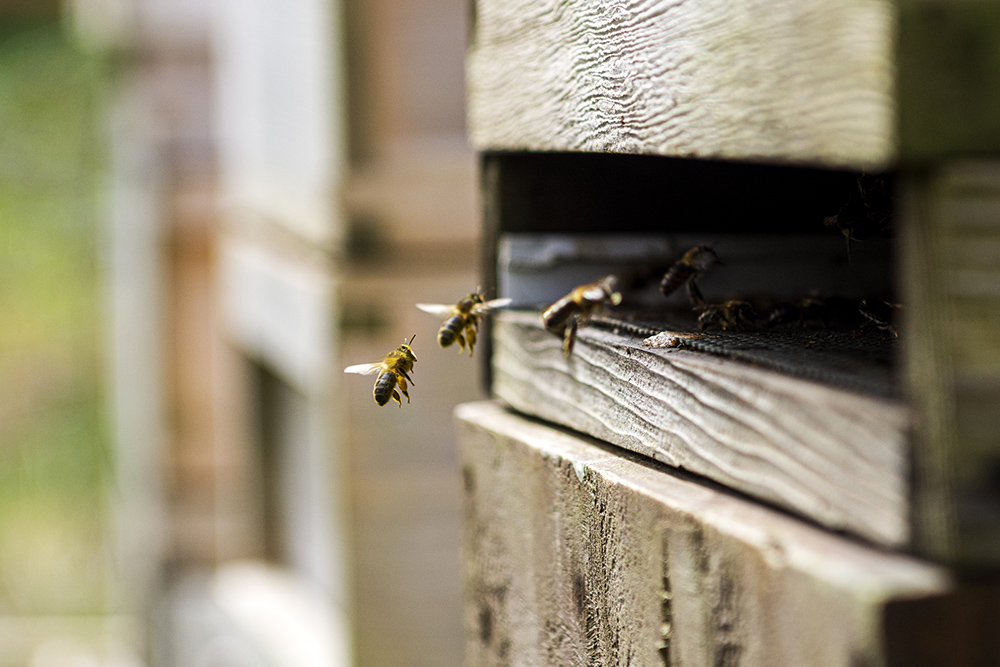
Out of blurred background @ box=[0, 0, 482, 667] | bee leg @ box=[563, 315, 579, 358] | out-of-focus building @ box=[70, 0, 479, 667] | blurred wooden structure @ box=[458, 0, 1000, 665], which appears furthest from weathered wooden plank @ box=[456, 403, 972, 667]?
out-of-focus building @ box=[70, 0, 479, 667]

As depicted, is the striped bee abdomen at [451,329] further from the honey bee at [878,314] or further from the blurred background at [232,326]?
the blurred background at [232,326]

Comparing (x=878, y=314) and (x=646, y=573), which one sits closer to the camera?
(x=646, y=573)

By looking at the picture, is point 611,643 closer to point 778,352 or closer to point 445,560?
point 778,352

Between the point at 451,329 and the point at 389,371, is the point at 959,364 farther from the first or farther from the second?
the point at 389,371

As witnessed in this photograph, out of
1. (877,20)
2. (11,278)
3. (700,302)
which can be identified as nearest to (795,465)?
(877,20)

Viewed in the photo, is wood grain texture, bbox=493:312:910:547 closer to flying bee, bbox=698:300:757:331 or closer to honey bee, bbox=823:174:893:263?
flying bee, bbox=698:300:757:331

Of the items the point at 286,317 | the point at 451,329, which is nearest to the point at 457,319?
the point at 451,329

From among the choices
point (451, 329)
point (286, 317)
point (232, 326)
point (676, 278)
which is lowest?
point (232, 326)
